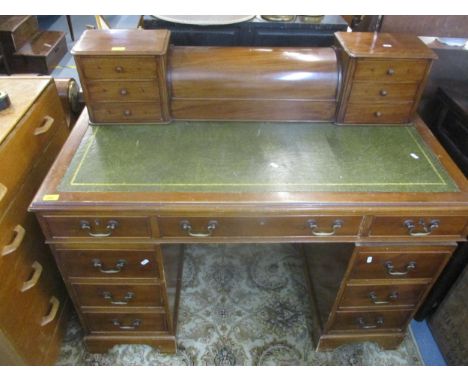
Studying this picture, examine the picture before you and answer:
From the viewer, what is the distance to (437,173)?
1.17 m

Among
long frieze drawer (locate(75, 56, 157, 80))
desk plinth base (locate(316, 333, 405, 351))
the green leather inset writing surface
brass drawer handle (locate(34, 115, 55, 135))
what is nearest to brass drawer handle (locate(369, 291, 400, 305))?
desk plinth base (locate(316, 333, 405, 351))

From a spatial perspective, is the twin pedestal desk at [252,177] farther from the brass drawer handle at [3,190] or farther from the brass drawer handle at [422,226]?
the brass drawer handle at [3,190]

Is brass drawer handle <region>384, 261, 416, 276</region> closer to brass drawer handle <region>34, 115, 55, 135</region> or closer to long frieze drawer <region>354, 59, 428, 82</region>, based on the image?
long frieze drawer <region>354, 59, 428, 82</region>

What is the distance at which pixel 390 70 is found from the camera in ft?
4.19

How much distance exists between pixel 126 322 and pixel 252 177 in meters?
0.80

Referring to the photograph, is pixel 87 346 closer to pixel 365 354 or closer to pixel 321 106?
pixel 365 354

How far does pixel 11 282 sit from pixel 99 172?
0.45 m

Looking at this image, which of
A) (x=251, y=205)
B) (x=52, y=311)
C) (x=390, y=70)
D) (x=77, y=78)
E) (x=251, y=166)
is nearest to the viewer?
(x=251, y=205)

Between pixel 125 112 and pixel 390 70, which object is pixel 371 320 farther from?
pixel 125 112

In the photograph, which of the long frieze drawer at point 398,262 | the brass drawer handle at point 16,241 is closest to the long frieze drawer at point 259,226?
the long frieze drawer at point 398,262

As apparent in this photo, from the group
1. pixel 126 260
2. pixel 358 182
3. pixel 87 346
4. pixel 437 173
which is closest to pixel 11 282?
pixel 126 260

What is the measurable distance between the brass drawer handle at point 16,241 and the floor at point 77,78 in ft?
2.15

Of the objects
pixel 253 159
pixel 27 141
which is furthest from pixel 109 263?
pixel 253 159

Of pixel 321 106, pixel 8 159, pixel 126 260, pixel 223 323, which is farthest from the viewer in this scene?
pixel 223 323
